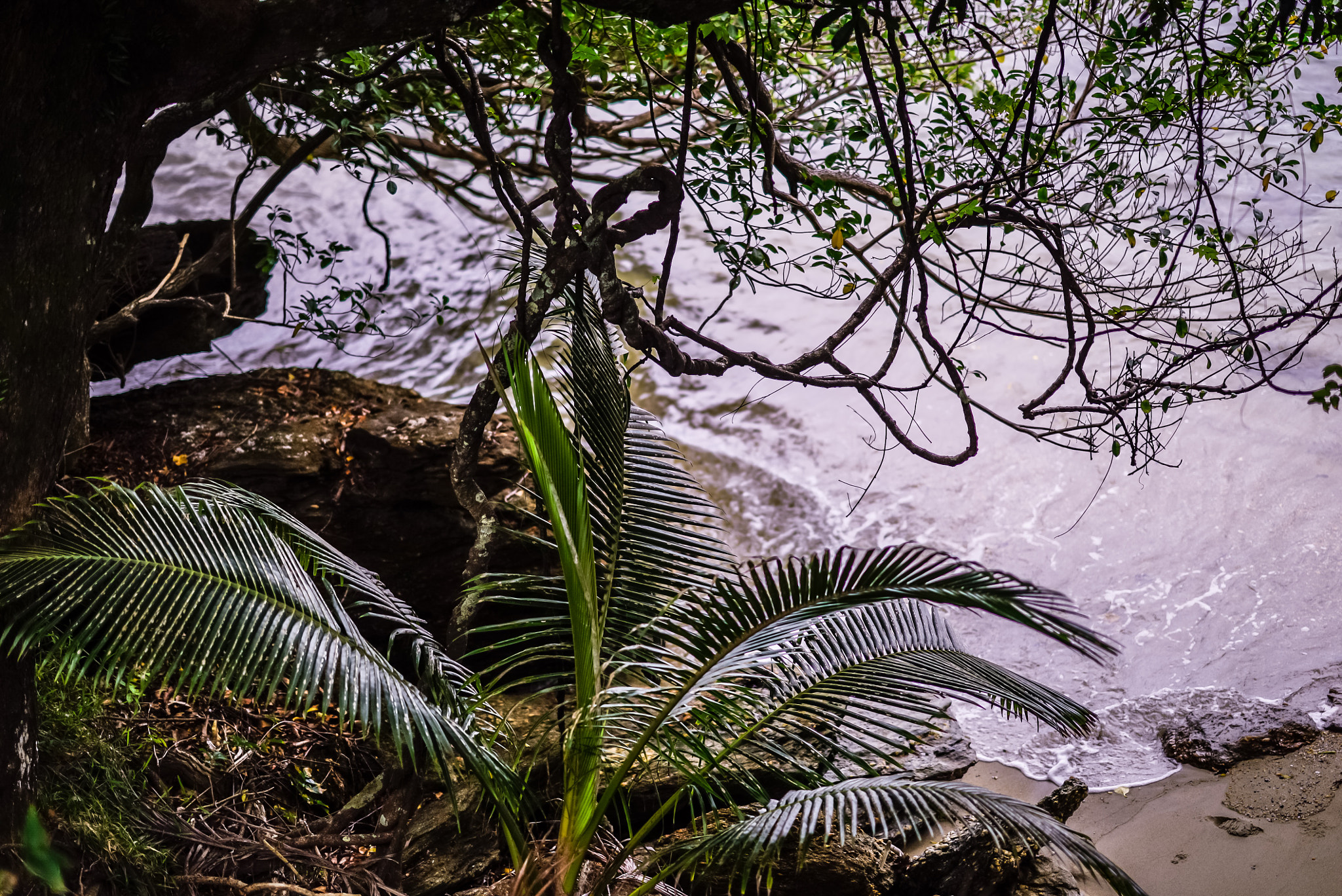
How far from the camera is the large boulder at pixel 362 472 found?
3.67m

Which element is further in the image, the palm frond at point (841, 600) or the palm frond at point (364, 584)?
the palm frond at point (364, 584)

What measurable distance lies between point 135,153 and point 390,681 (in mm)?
1476

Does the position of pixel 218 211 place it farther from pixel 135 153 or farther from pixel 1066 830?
pixel 1066 830

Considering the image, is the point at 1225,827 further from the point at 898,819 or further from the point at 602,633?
the point at 602,633

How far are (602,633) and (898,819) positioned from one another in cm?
82

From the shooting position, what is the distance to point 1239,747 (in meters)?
3.97

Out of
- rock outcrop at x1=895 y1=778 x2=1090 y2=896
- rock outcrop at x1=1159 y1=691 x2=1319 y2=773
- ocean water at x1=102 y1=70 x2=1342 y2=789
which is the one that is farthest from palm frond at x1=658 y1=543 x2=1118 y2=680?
rock outcrop at x1=1159 y1=691 x2=1319 y2=773

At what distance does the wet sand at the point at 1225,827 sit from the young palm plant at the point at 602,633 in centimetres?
164

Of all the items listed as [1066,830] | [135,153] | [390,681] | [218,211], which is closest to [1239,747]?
[1066,830]

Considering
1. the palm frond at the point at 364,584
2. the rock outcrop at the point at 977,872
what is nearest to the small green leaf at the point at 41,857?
the palm frond at the point at 364,584

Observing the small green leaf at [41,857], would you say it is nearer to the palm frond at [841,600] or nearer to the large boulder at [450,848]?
the palm frond at [841,600]

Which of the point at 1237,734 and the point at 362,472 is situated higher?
the point at 1237,734

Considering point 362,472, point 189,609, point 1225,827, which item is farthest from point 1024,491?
point 189,609

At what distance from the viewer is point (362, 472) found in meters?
3.76
